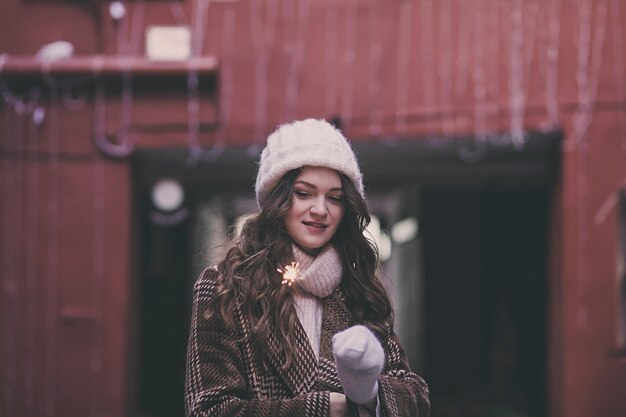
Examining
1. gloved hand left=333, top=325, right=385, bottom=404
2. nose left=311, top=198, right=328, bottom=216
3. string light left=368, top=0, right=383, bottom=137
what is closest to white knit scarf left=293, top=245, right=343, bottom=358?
nose left=311, top=198, right=328, bottom=216

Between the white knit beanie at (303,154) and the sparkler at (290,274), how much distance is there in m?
0.29

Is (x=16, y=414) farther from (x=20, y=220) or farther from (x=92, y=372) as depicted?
(x=20, y=220)

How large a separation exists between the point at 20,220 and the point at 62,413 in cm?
177

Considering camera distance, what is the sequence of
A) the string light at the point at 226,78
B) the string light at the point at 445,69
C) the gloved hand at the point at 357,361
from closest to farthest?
the gloved hand at the point at 357,361 → the string light at the point at 445,69 → the string light at the point at 226,78

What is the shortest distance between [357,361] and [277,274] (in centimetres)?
51

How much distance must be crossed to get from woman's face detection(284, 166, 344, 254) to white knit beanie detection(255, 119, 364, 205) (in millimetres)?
39

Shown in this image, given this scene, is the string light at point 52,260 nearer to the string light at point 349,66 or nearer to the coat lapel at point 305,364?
the string light at point 349,66

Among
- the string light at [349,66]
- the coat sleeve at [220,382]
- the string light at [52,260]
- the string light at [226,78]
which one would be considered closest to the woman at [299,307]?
the coat sleeve at [220,382]

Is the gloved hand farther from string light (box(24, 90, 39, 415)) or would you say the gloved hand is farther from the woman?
string light (box(24, 90, 39, 415))

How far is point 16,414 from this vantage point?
706 cm

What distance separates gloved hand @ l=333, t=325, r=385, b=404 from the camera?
214 centimetres

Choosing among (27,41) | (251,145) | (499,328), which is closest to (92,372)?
(251,145)

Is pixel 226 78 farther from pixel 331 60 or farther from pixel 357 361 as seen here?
pixel 357 361

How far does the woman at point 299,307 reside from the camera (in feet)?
7.61
